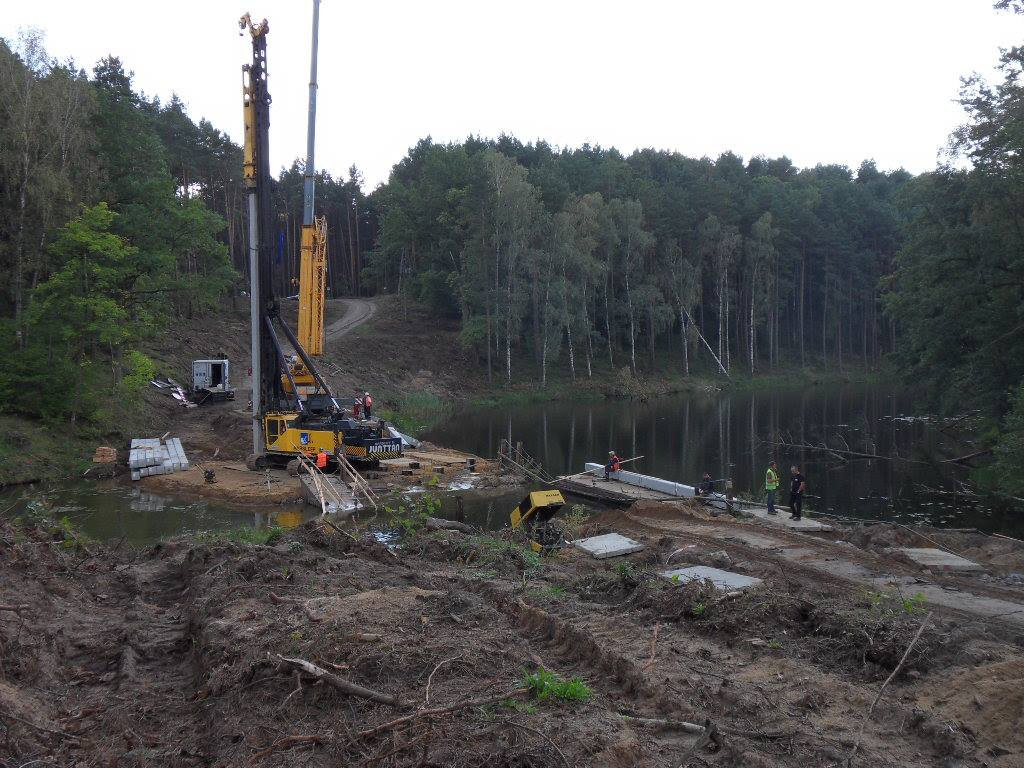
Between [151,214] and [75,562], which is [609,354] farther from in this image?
[75,562]

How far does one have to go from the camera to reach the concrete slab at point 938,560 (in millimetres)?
13734

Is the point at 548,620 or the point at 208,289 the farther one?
the point at 208,289

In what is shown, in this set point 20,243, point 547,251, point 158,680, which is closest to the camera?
point 158,680

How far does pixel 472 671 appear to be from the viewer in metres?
6.64

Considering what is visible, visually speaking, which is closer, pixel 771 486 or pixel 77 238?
pixel 771 486

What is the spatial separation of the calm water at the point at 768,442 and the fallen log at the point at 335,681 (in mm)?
18406

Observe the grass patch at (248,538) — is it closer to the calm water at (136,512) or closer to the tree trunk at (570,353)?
the calm water at (136,512)

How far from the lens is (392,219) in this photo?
Result: 6244 centimetres

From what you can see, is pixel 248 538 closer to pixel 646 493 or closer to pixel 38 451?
pixel 646 493

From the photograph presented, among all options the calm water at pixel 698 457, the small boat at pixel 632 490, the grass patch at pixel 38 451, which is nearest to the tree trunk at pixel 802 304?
the calm water at pixel 698 457

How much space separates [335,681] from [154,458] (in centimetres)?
2086

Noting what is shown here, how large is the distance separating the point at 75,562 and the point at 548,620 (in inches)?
295

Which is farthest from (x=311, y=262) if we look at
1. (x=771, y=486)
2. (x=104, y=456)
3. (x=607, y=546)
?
(x=771, y=486)

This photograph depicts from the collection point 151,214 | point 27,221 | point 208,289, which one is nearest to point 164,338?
point 208,289
